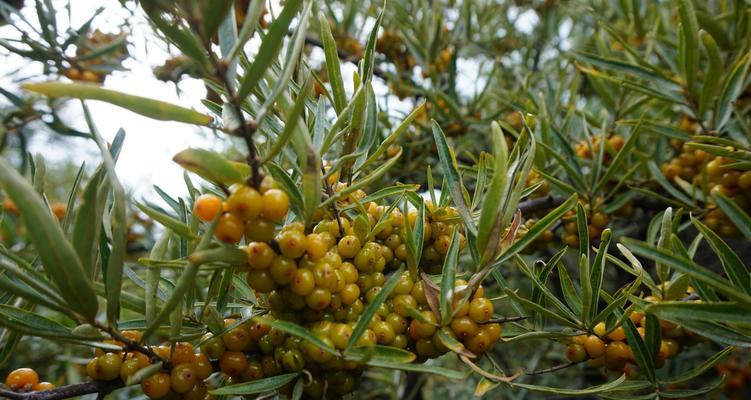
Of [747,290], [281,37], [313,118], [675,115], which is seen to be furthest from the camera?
[675,115]

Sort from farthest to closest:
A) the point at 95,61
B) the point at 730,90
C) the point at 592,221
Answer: the point at 95,61, the point at 592,221, the point at 730,90

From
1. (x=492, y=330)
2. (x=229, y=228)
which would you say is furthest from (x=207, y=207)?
(x=492, y=330)

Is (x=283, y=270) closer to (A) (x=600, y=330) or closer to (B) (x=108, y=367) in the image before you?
(B) (x=108, y=367)

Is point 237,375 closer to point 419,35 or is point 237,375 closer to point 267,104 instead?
point 267,104

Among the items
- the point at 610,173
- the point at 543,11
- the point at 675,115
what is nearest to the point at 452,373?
the point at 610,173

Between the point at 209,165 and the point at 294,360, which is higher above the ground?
the point at 209,165
